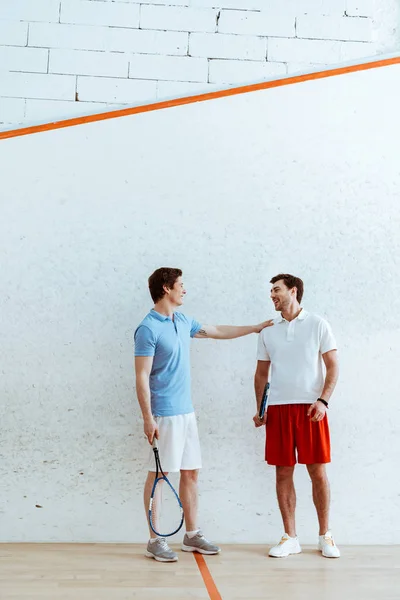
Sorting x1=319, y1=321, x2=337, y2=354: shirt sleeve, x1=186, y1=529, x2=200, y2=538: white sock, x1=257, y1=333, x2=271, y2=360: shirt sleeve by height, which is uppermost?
x1=319, y1=321, x2=337, y2=354: shirt sleeve

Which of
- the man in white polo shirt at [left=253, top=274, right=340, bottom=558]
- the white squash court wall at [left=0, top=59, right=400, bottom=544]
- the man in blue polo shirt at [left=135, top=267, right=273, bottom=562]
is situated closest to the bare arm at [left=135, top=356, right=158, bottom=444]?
the man in blue polo shirt at [left=135, top=267, right=273, bottom=562]

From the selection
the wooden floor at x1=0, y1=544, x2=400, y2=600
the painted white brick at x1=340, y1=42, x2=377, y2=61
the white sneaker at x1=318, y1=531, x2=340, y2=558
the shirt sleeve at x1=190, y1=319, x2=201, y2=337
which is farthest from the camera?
the painted white brick at x1=340, y1=42, x2=377, y2=61

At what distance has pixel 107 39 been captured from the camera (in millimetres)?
3555

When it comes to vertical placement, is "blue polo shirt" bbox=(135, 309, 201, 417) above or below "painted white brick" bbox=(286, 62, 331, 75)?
below

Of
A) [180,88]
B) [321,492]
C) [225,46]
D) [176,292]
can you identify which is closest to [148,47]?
[180,88]

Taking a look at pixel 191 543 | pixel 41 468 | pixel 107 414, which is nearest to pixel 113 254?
pixel 107 414

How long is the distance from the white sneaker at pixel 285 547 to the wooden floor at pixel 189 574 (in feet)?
0.11

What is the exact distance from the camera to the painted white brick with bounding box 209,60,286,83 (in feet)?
11.6

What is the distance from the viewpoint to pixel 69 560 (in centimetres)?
294

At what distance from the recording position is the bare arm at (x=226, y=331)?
3.26m

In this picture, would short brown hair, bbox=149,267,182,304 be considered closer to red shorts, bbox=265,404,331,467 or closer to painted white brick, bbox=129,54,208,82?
red shorts, bbox=265,404,331,467

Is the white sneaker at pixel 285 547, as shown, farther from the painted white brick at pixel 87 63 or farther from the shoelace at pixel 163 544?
the painted white brick at pixel 87 63

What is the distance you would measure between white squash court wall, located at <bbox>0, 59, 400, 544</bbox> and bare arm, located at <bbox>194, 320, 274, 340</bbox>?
0.37ft

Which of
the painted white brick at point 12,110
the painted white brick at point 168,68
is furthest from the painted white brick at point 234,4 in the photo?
the painted white brick at point 12,110
